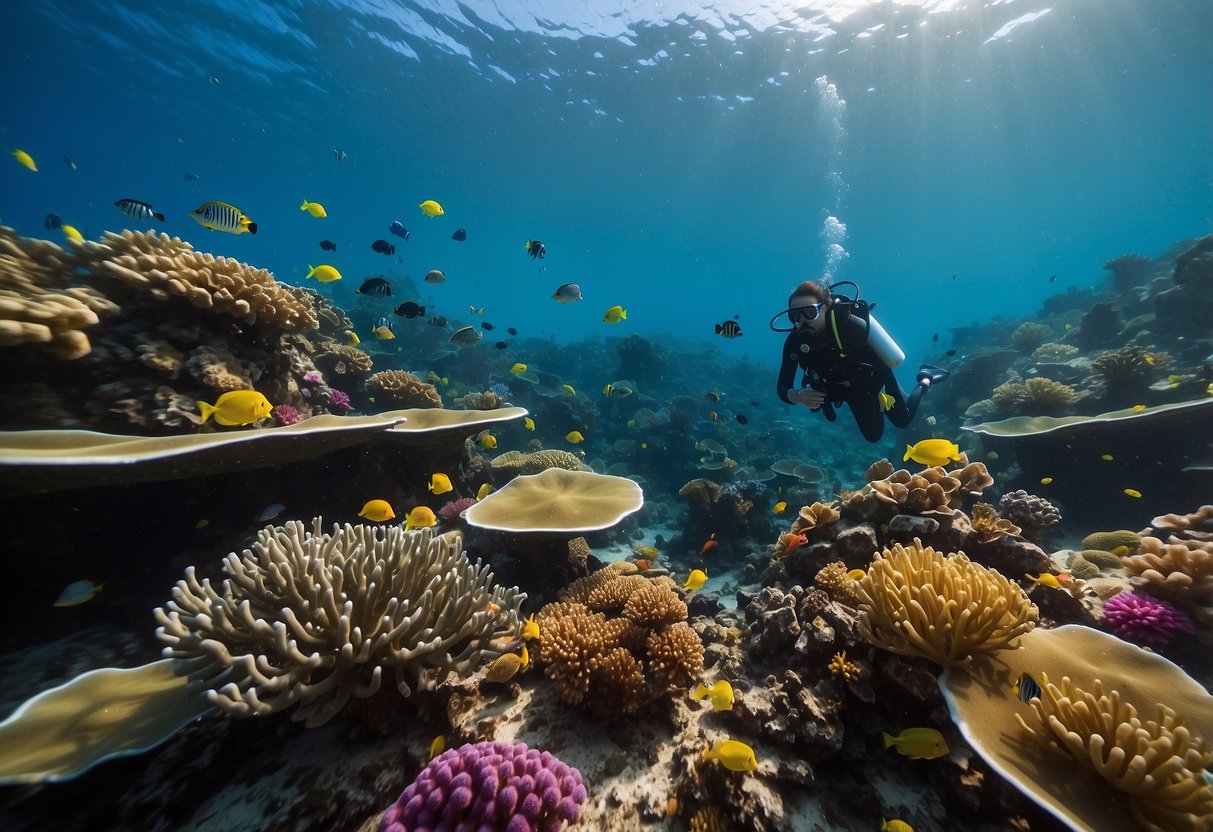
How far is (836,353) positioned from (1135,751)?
17.2 feet

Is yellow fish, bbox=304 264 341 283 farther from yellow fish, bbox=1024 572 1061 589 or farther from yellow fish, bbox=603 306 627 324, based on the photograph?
yellow fish, bbox=1024 572 1061 589

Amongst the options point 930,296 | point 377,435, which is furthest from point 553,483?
point 930,296

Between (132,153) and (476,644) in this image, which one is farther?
(132,153)

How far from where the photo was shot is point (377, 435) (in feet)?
16.1

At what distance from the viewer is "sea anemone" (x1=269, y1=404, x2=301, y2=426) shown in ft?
16.7

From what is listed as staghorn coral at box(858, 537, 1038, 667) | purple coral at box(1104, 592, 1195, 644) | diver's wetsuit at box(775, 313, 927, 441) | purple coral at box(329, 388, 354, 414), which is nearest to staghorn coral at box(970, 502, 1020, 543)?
purple coral at box(1104, 592, 1195, 644)

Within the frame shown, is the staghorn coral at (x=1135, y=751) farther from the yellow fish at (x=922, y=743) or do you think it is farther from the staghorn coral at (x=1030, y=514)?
the staghorn coral at (x=1030, y=514)

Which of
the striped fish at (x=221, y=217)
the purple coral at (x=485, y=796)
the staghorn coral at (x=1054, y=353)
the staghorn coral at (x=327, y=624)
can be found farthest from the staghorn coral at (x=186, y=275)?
the staghorn coral at (x=1054, y=353)

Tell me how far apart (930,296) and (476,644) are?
8258 inches

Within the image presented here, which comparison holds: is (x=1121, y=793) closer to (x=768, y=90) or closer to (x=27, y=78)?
(x=768, y=90)

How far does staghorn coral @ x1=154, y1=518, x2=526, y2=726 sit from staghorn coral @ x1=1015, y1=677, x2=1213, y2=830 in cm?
301

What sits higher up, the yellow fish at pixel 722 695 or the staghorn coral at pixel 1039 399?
the staghorn coral at pixel 1039 399

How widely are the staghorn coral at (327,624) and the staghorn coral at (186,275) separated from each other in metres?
2.96

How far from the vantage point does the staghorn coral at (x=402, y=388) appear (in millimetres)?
8188
